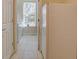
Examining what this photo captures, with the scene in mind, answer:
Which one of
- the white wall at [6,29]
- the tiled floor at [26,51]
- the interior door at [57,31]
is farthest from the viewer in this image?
the tiled floor at [26,51]

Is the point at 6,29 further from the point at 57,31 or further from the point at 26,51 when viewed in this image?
the point at 26,51

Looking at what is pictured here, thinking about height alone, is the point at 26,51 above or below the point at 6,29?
below

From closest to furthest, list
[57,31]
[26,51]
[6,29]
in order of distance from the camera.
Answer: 1. [57,31]
2. [6,29]
3. [26,51]

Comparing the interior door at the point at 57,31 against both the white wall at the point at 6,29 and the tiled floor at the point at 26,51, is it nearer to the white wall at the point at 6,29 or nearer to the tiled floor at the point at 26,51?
the white wall at the point at 6,29

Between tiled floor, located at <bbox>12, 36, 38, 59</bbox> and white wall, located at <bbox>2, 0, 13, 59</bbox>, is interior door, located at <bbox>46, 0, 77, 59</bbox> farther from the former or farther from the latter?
tiled floor, located at <bbox>12, 36, 38, 59</bbox>

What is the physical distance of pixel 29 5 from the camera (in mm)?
11656

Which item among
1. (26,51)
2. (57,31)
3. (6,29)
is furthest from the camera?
(26,51)

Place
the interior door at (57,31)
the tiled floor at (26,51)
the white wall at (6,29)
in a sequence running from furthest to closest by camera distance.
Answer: the tiled floor at (26,51)
the white wall at (6,29)
the interior door at (57,31)

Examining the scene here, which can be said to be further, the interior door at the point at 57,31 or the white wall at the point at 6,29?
the white wall at the point at 6,29

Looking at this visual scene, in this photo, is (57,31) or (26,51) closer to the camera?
(57,31)

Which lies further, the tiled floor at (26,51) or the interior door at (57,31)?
the tiled floor at (26,51)

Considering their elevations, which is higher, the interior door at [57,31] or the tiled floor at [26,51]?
the interior door at [57,31]

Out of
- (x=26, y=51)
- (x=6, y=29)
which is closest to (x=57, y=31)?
(x=6, y=29)

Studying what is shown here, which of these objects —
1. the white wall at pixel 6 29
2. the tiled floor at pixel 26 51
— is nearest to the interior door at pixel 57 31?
the white wall at pixel 6 29
